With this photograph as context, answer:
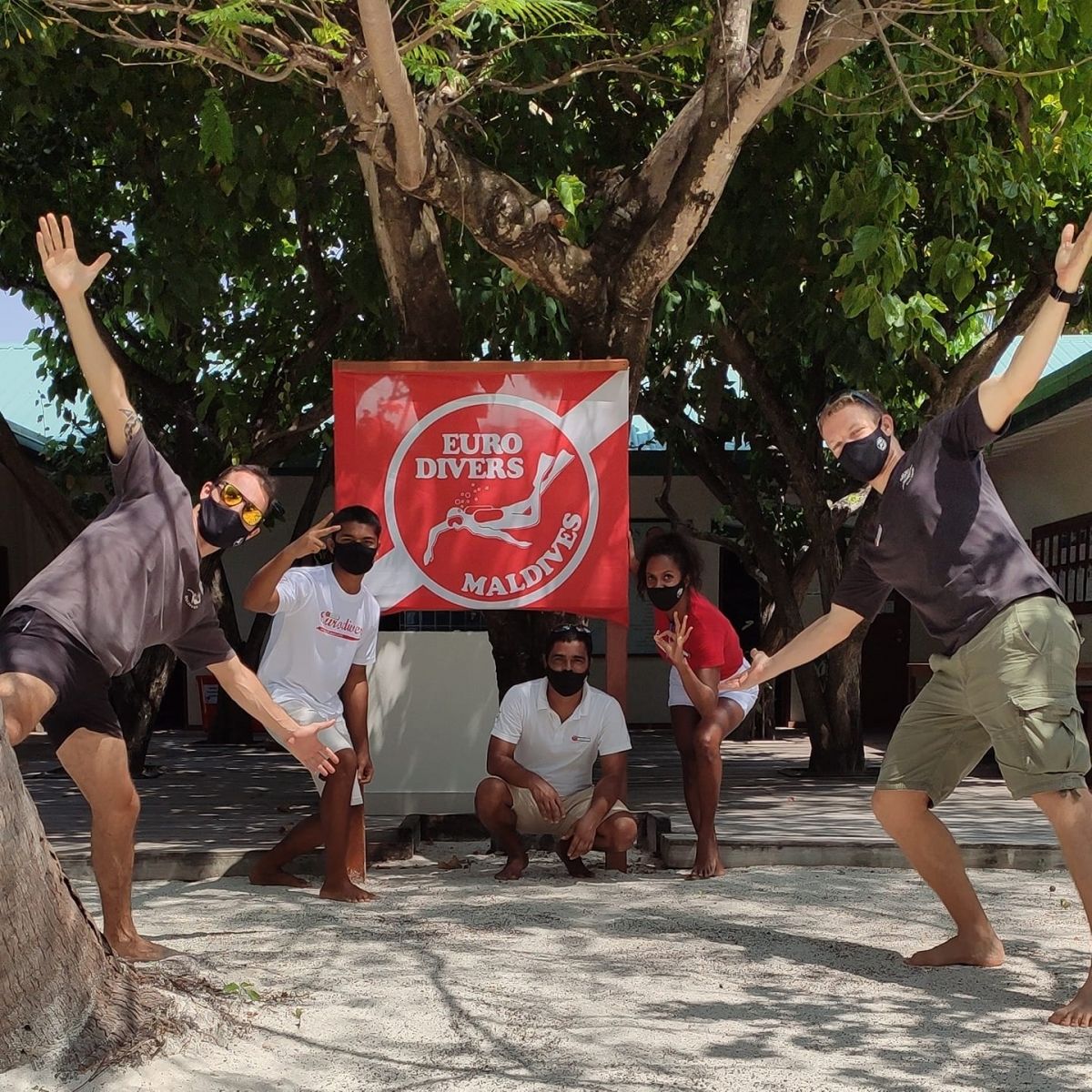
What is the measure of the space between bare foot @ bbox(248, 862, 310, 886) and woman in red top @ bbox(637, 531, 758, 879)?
1.80 m

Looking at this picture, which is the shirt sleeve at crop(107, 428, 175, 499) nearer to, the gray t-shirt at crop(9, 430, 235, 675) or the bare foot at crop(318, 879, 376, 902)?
the gray t-shirt at crop(9, 430, 235, 675)

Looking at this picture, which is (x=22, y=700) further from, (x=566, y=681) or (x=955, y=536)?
(x=566, y=681)

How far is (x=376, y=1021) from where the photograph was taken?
4.19m

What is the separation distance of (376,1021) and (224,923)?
154cm

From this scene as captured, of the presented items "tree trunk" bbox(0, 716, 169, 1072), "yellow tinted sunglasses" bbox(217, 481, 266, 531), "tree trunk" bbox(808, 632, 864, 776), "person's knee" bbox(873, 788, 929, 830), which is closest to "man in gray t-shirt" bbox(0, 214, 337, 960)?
"yellow tinted sunglasses" bbox(217, 481, 266, 531)

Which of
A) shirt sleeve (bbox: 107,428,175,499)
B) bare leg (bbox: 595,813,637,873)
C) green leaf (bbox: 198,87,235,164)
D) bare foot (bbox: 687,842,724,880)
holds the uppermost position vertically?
green leaf (bbox: 198,87,235,164)

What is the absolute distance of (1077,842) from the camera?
4.29m

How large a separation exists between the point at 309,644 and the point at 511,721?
1033 mm

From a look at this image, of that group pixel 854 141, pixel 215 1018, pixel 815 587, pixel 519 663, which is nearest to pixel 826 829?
pixel 519 663

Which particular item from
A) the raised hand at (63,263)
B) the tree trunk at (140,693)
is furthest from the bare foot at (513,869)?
the tree trunk at (140,693)

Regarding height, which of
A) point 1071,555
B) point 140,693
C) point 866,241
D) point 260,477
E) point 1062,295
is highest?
point 866,241

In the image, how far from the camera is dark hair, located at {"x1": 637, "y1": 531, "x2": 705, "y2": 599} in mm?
6863

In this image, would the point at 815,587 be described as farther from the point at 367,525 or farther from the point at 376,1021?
the point at 376,1021

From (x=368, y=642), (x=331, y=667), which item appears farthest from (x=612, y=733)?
(x=331, y=667)
